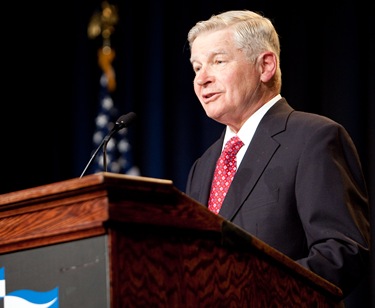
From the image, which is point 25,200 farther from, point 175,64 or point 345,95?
point 175,64

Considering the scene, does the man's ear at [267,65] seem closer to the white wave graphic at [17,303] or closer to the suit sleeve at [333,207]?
the suit sleeve at [333,207]

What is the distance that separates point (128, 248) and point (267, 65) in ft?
5.23

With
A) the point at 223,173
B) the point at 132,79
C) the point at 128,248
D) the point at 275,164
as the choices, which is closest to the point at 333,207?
the point at 275,164

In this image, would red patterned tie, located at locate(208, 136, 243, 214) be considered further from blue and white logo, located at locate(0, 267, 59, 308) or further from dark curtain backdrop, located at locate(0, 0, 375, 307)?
dark curtain backdrop, located at locate(0, 0, 375, 307)

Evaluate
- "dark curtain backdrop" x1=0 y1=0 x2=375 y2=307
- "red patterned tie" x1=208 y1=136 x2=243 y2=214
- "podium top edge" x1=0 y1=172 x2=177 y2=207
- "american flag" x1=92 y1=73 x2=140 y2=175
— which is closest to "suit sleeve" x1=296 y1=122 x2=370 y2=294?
"red patterned tie" x1=208 y1=136 x2=243 y2=214

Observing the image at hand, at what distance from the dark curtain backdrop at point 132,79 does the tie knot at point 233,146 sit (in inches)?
63.1

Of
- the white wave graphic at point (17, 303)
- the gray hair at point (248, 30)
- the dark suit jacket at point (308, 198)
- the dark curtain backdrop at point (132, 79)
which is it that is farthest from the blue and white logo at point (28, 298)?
the dark curtain backdrop at point (132, 79)

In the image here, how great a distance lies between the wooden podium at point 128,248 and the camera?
47.3 inches

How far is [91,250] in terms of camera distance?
1218 millimetres

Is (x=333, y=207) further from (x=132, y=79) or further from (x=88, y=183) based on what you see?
(x=132, y=79)

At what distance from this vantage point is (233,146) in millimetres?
2494

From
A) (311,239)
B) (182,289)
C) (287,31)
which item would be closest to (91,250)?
(182,289)

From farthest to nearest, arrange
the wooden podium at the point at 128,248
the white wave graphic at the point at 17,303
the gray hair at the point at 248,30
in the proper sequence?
the gray hair at the point at 248,30
the white wave graphic at the point at 17,303
the wooden podium at the point at 128,248

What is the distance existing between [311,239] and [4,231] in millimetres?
927
